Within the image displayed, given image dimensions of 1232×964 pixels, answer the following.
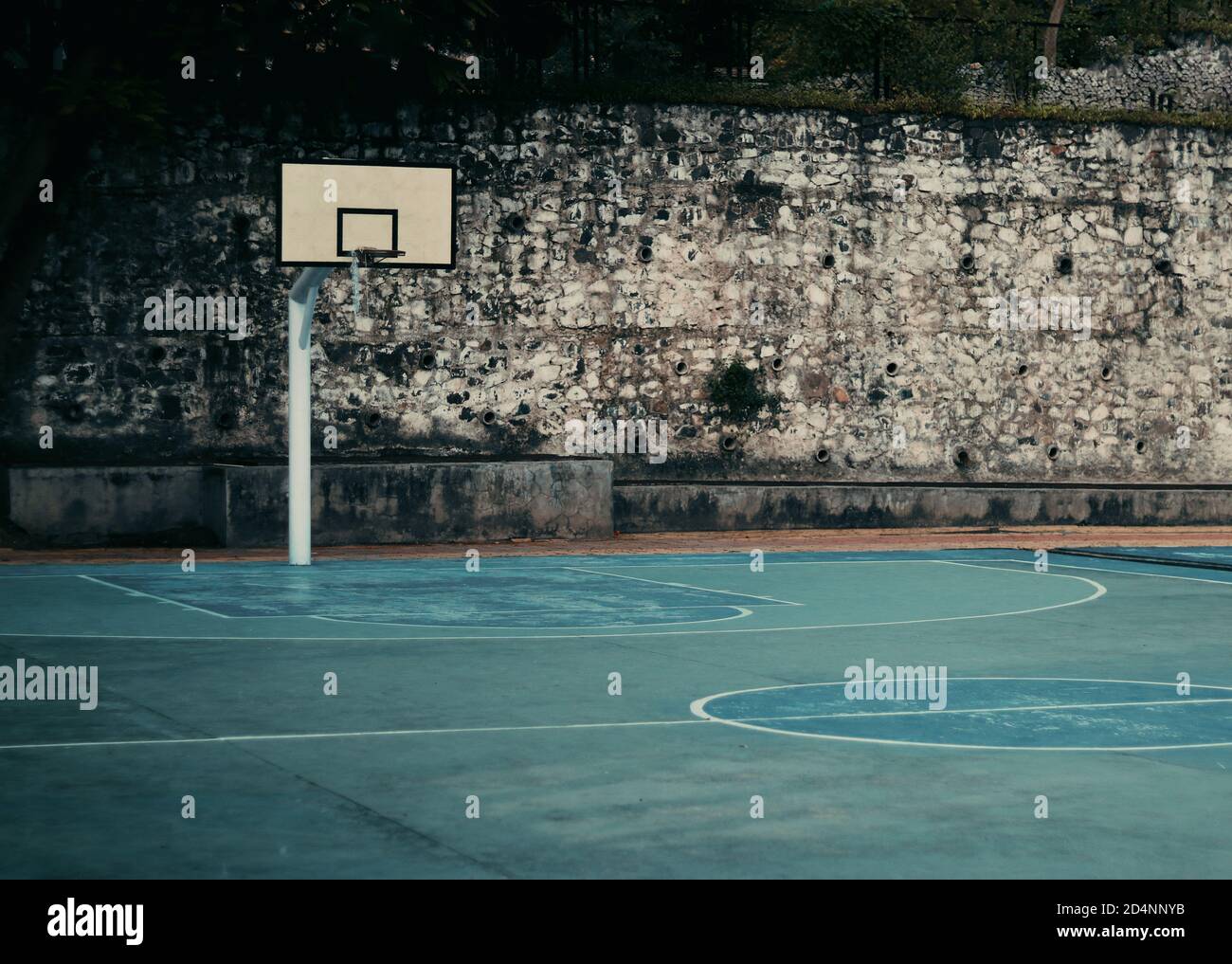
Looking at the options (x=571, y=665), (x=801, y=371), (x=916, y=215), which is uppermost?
(x=916, y=215)

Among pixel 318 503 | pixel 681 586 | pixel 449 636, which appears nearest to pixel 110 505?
pixel 318 503

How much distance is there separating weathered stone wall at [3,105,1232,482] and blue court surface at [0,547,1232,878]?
7.05 meters

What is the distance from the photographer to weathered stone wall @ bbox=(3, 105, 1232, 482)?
75.1 feet

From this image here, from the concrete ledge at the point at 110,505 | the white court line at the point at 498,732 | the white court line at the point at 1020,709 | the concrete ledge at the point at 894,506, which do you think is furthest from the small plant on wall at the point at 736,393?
the white court line at the point at 498,732

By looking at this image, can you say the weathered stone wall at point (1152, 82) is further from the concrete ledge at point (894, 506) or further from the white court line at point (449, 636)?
the white court line at point (449, 636)

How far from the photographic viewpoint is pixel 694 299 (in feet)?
82.0

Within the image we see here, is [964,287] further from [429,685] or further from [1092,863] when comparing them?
[1092,863]

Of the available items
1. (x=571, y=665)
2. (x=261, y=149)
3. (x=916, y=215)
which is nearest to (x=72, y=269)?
(x=261, y=149)

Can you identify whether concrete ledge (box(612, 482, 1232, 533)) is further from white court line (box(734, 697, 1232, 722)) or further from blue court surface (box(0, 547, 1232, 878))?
white court line (box(734, 697, 1232, 722))

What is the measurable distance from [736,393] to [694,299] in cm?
143

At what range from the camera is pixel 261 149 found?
23203mm

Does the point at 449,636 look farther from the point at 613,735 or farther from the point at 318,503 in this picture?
the point at 318,503
